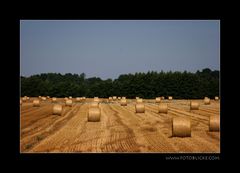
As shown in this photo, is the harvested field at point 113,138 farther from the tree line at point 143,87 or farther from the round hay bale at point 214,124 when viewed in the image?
the tree line at point 143,87

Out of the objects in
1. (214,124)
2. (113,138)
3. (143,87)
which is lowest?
(113,138)

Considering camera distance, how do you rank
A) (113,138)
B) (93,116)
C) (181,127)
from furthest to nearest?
1. (93,116)
2. (181,127)
3. (113,138)

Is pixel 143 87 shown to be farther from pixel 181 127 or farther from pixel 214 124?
pixel 181 127

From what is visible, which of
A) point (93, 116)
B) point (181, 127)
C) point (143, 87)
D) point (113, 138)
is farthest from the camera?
point (143, 87)

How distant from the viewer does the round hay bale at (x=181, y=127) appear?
15922mm

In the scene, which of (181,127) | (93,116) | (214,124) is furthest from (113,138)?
(93,116)

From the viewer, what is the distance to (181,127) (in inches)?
631

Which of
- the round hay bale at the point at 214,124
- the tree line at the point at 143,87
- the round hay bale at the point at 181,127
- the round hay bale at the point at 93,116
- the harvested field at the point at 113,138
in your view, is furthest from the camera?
the tree line at the point at 143,87

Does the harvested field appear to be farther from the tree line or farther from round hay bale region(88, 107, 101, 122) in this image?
the tree line

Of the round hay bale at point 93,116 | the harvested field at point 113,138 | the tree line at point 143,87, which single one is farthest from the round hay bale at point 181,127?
the tree line at point 143,87
